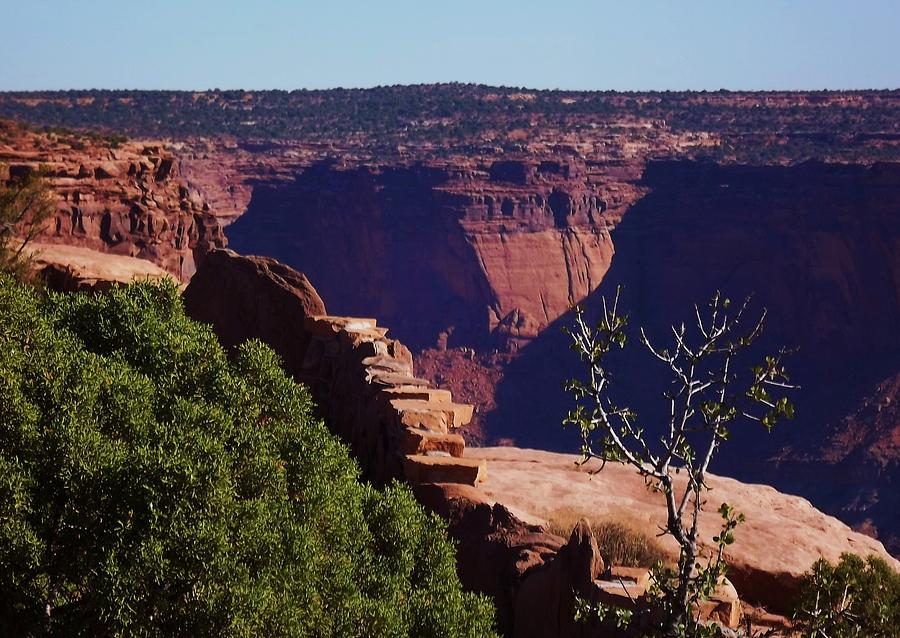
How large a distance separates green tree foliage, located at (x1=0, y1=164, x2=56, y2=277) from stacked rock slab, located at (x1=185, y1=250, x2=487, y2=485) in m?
8.71

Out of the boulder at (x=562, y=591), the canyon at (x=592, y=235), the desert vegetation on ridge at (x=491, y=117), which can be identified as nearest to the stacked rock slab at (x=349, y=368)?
the boulder at (x=562, y=591)

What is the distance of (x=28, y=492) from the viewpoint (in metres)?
12.4

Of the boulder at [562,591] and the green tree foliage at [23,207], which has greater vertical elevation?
the green tree foliage at [23,207]

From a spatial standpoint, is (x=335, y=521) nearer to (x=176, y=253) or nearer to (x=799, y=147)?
(x=176, y=253)

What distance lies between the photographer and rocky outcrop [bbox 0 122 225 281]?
143 feet

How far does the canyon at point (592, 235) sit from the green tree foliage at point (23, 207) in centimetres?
788

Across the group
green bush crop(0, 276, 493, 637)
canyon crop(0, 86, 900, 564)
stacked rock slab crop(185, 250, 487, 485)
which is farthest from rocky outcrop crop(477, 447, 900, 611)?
canyon crop(0, 86, 900, 564)

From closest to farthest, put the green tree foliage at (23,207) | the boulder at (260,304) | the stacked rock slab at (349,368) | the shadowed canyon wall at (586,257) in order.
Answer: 1. the stacked rock slab at (349,368)
2. the boulder at (260,304)
3. the green tree foliage at (23,207)
4. the shadowed canyon wall at (586,257)

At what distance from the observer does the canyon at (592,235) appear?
61000 millimetres

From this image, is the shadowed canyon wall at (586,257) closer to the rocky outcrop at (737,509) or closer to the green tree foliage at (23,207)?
the green tree foliage at (23,207)

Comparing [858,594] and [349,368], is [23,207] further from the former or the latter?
[858,594]

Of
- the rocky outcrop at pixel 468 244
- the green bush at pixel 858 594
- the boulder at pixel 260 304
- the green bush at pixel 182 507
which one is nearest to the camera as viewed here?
the green bush at pixel 182 507

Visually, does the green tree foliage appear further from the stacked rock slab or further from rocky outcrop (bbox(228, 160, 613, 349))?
rocky outcrop (bbox(228, 160, 613, 349))

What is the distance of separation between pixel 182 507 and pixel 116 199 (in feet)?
115
